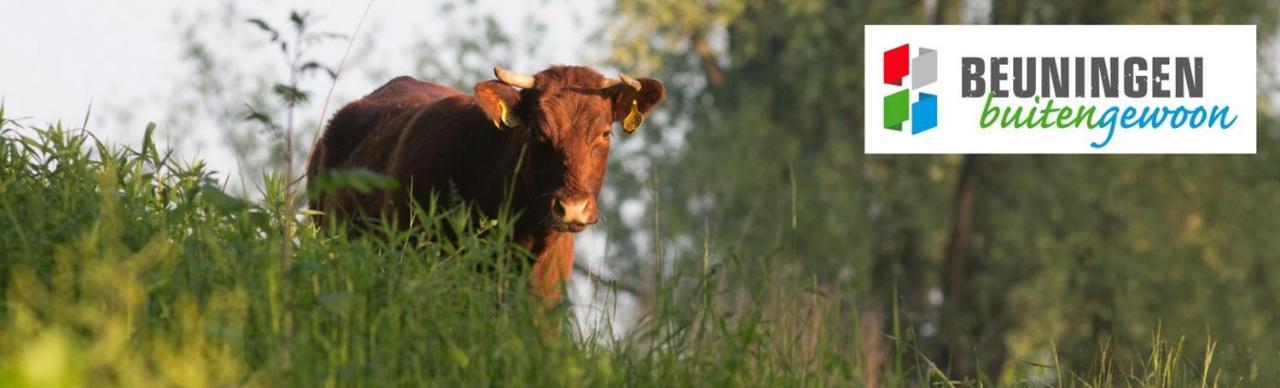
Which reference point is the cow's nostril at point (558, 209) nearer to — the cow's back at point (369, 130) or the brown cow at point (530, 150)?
the brown cow at point (530, 150)

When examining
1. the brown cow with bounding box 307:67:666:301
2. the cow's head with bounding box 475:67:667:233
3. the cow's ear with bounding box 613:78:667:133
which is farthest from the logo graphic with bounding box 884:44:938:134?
the cow's head with bounding box 475:67:667:233

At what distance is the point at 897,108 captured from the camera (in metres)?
19.7

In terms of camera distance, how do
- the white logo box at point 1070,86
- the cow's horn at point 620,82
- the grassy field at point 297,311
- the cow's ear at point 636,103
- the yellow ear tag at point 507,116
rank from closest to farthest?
1. the grassy field at point 297,311
2. the yellow ear tag at point 507,116
3. the cow's horn at point 620,82
4. the cow's ear at point 636,103
5. the white logo box at point 1070,86

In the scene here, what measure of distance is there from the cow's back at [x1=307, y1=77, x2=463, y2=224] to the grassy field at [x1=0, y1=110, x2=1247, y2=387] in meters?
3.05

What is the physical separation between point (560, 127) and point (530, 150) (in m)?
0.20

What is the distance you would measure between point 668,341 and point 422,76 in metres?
24.4

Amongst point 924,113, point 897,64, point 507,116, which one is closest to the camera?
point 507,116

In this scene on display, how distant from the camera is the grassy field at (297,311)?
527 centimetres

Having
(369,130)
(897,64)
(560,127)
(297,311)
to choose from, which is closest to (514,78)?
(560,127)

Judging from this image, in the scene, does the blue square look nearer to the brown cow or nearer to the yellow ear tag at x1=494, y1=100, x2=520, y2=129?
the brown cow

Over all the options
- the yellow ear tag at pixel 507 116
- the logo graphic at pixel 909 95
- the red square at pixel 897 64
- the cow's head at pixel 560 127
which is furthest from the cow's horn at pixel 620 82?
the red square at pixel 897 64

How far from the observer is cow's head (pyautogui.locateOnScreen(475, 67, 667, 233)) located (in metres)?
8.61

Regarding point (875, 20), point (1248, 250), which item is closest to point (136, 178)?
point (875, 20)

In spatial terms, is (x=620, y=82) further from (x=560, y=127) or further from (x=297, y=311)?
(x=297, y=311)
